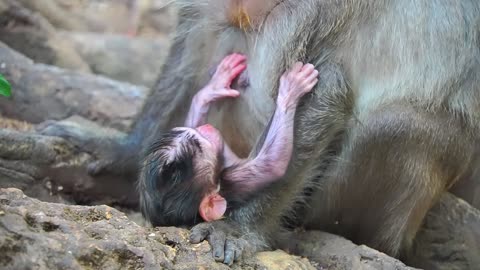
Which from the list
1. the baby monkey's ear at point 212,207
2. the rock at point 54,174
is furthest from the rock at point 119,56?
the baby monkey's ear at point 212,207

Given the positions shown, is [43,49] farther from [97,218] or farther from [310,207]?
[97,218]

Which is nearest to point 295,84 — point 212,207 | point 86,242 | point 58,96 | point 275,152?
point 275,152

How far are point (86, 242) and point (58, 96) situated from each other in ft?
9.02

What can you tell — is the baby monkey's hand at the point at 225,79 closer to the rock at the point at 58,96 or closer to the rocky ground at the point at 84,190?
the rocky ground at the point at 84,190

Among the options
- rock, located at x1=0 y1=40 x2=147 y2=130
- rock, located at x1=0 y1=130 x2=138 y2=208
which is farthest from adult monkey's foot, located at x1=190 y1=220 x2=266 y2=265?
rock, located at x1=0 y1=40 x2=147 y2=130

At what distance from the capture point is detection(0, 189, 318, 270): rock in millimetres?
2576

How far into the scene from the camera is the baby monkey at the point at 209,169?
3521mm

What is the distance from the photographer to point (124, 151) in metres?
4.73

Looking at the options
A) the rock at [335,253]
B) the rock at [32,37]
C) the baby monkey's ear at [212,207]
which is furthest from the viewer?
the rock at [32,37]

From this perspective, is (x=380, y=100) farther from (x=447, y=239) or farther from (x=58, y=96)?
(x=58, y=96)

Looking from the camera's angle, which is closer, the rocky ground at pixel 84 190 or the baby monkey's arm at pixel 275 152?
the rocky ground at pixel 84 190

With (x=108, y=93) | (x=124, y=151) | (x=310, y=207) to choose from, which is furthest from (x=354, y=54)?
(x=108, y=93)

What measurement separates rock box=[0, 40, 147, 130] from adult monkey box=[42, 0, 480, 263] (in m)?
1.65

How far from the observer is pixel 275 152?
360 centimetres
